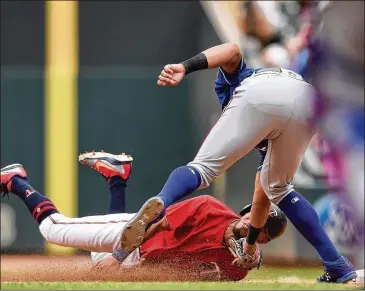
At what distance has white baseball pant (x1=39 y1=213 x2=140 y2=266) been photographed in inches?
188

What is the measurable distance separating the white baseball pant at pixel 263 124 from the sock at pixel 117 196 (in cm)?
105

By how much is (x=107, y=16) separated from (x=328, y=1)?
5.20 m

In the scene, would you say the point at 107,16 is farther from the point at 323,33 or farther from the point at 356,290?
the point at 323,33

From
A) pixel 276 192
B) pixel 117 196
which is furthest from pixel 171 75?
pixel 117 196

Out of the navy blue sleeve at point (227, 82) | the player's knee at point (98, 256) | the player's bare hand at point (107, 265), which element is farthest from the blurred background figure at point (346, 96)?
the player's knee at point (98, 256)

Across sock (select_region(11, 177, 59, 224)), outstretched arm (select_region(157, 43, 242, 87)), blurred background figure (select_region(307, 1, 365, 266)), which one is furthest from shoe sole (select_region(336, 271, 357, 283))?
blurred background figure (select_region(307, 1, 365, 266))

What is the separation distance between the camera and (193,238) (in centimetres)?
509

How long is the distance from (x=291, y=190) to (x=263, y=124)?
66cm

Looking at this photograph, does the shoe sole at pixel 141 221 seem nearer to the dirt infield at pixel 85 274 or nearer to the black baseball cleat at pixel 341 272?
the dirt infield at pixel 85 274

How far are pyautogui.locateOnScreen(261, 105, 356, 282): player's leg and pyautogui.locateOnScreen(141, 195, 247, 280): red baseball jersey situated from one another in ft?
1.20

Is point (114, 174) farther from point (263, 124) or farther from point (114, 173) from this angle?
point (263, 124)

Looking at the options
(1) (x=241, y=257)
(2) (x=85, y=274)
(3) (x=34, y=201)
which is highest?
(3) (x=34, y=201)

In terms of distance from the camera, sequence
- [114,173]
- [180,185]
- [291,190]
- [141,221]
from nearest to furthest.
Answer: [141,221] < [180,185] < [291,190] < [114,173]

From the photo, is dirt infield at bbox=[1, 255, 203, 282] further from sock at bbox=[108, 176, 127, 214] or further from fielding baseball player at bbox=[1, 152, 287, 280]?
sock at bbox=[108, 176, 127, 214]
